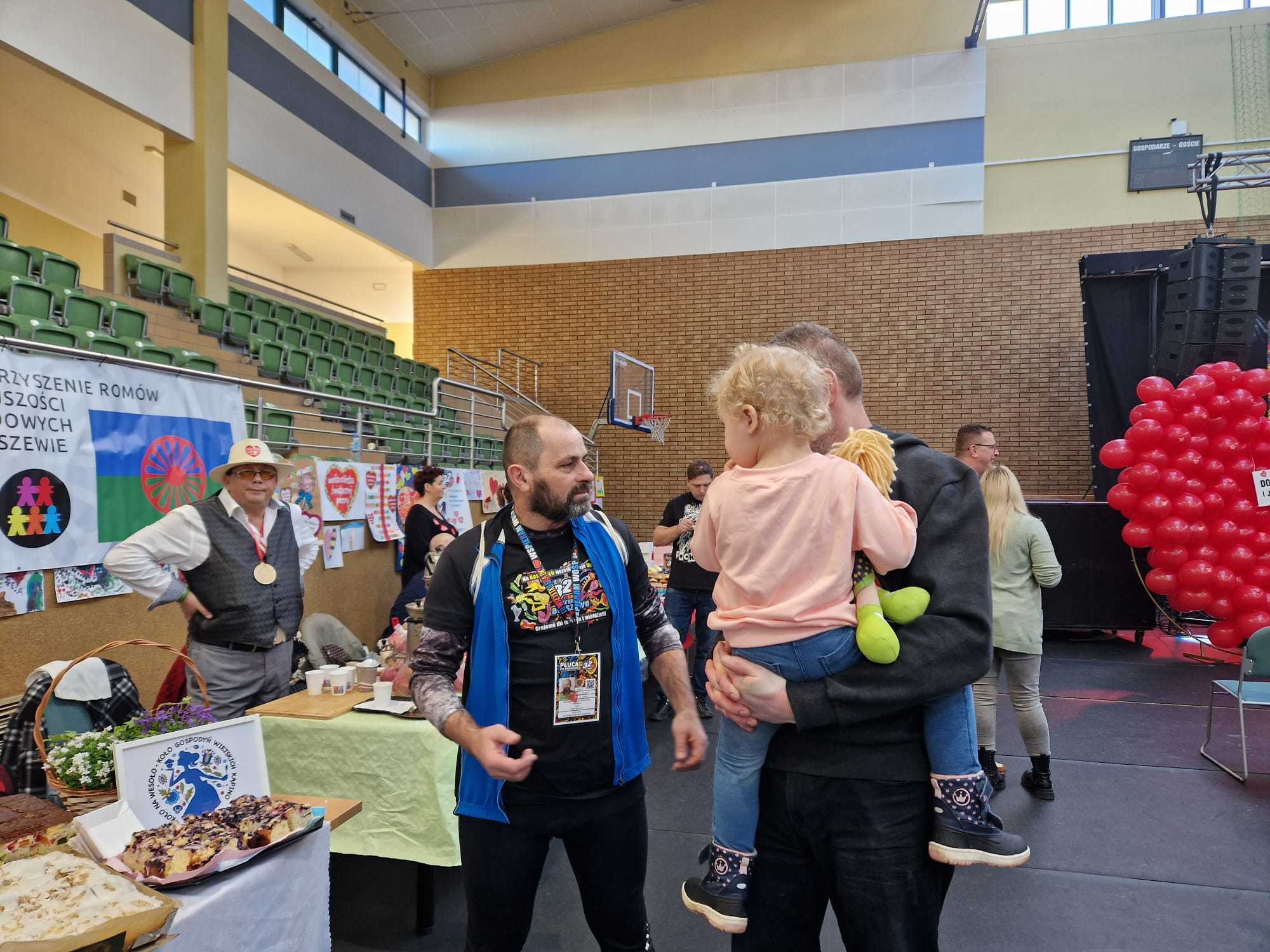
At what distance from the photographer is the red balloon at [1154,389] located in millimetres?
6535

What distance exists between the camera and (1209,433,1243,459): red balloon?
238 inches

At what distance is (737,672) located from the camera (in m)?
1.24

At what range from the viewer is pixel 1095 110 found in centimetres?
1108

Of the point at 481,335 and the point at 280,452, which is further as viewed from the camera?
the point at 481,335

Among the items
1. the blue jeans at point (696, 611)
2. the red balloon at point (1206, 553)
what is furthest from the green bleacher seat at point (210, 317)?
the red balloon at point (1206, 553)

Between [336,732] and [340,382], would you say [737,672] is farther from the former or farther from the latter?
[340,382]

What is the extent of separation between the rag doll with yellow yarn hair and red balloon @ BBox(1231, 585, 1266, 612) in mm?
6181

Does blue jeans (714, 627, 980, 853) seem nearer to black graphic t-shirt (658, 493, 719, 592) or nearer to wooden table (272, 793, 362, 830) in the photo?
wooden table (272, 793, 362, 830)

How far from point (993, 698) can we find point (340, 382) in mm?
8134

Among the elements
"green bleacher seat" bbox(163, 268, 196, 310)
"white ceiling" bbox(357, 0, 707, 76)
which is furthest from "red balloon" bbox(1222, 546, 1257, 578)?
"white ceiling" bbox(357, 0, 707, 76)

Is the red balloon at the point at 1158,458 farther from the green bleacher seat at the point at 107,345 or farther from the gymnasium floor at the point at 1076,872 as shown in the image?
the green bleacher seat at the point at 107,345

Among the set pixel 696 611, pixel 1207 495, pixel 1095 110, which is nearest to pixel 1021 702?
pixel 696 611

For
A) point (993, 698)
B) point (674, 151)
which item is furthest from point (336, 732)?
point (674, 151)

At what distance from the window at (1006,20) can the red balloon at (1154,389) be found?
756 centimetres
